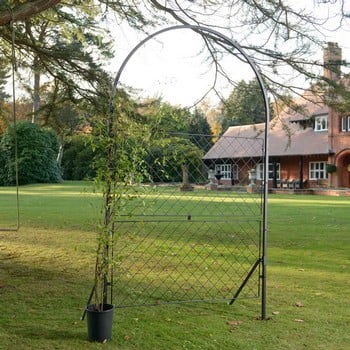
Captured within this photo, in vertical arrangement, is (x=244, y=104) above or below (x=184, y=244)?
above

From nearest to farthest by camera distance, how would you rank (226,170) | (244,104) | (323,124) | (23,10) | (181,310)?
(181,310) → (23,10) → (226,170) → (244,104) → (323,124)

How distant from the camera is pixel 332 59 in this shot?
785 centimetres

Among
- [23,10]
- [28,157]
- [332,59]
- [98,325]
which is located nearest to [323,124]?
[28,157]

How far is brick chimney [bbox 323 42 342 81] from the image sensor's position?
7.59m

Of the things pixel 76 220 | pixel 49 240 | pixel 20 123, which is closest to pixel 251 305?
pixel 49 240

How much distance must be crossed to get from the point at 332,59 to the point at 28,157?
38014 mm

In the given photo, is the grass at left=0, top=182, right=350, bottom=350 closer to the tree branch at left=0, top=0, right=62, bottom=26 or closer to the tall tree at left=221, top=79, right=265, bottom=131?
the tree branch at left=0, top=0, right=62, bottom=26

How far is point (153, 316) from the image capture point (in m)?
5.05

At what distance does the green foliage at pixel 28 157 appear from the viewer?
42.2 meters

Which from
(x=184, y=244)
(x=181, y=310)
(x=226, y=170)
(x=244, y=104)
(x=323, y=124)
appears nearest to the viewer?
(x=181, y=310)

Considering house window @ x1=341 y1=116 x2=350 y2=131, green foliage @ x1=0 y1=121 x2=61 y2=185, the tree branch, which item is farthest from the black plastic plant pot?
green foliage @ x1=0 y1=121 x2=61 y2=185

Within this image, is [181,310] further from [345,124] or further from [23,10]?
[345,124]

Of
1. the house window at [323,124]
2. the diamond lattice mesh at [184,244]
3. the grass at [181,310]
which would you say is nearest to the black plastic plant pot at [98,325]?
the grass at [181,310]

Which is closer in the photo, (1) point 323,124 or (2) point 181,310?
(2) point 181,310
